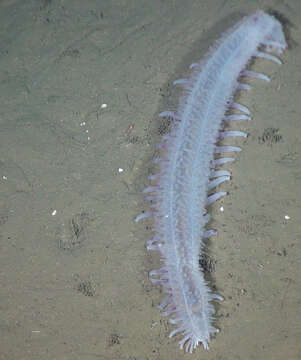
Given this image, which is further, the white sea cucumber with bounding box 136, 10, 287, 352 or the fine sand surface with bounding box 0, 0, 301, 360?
the fine sand surface with bounding box 0, 0, 301, 360

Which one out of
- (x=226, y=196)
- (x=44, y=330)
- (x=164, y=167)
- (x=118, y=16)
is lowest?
(x=44, y=330)

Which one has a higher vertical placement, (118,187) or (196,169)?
(196,169)

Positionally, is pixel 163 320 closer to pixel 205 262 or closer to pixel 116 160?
pixel 205 262

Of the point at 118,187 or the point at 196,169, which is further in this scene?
the point at 118,187

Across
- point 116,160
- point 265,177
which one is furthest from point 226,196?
point 116,160
